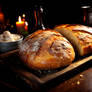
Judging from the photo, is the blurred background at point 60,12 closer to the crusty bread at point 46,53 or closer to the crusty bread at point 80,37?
the crusty bread at point 80,37

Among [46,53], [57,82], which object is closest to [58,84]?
[57,82]

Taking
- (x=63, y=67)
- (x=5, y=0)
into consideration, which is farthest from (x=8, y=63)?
(x=5, y=0)

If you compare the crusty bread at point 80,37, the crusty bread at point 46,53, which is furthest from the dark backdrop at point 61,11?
the crusty bread at point 46,53

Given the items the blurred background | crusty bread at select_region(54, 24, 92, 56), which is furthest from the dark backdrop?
crusty bread at select_region(54, 24, 92, 56)

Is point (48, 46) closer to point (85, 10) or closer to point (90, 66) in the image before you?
point (90, 66)

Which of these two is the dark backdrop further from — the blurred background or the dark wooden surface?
the dark wooden surface

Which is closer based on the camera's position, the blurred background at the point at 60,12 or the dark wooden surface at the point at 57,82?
the dark wooden surface at the point at 57,82

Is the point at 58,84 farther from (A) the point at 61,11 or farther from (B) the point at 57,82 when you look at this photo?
(A) the point at 61,11
